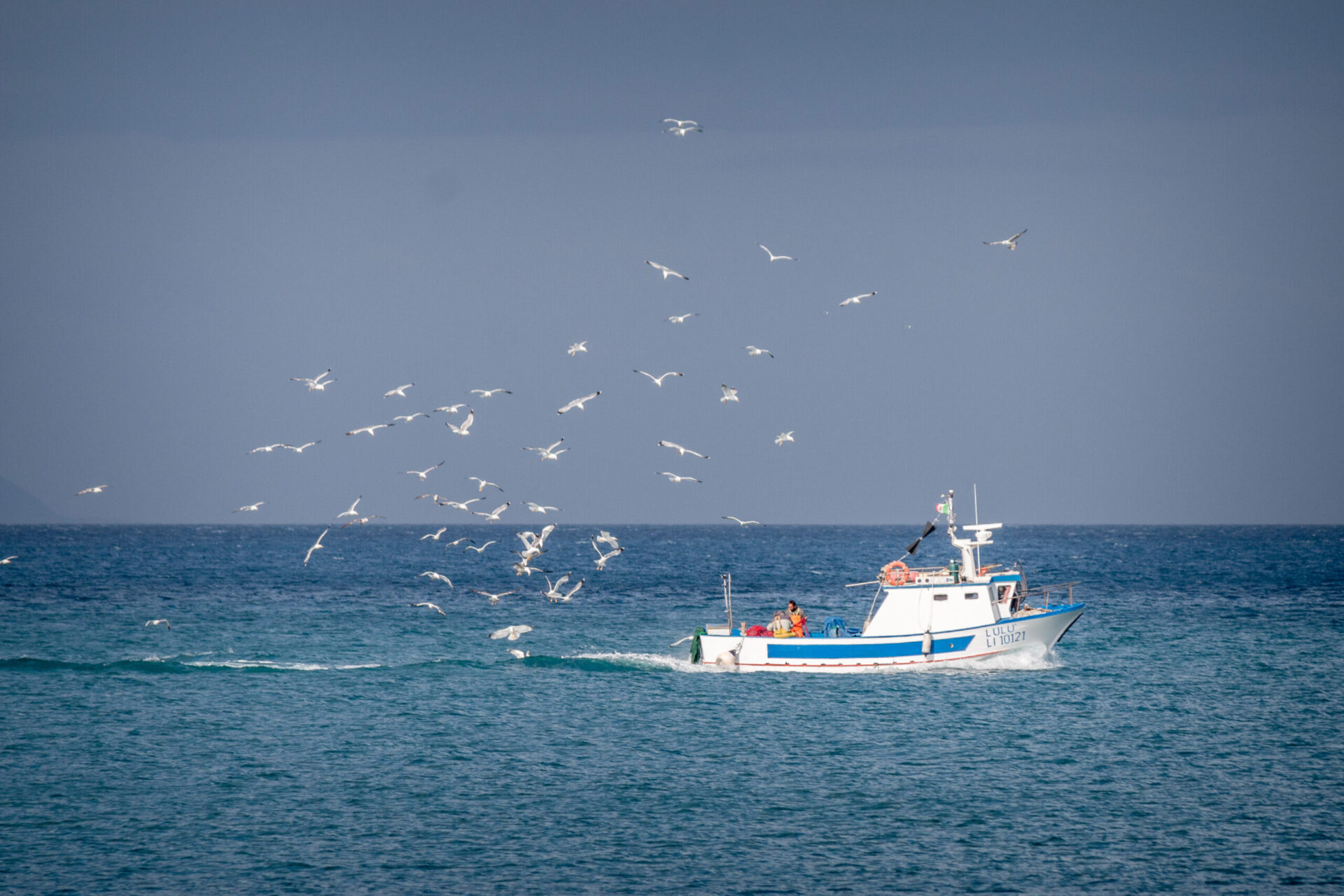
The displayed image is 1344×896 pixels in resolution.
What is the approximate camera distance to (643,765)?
103 feet

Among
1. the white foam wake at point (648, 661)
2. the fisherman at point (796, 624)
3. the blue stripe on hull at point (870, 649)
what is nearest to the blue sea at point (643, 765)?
the white foam wake at point (648, 661)

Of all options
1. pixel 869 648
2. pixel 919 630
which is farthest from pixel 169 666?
pixel 919 630

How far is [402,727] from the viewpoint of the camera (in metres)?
36.3

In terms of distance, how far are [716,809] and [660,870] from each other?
434 cm

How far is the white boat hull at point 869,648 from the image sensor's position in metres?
44.3

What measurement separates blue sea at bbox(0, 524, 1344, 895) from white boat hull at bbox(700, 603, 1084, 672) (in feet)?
1.93

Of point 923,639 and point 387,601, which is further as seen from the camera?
point 387,601

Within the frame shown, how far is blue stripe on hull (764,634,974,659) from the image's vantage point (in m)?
44.2

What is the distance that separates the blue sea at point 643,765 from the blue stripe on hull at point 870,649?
32.3 inches

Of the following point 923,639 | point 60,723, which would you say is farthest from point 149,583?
point 923,639

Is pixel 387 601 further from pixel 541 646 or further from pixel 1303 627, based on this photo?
pixel 1303 627

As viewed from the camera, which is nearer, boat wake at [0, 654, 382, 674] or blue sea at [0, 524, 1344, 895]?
blue sea at [0, 524, 1344, 895]

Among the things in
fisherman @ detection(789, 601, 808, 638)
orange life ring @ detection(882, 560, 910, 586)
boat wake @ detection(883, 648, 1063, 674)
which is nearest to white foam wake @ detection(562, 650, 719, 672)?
fisherman @ detection(789, 601, 808, 638)

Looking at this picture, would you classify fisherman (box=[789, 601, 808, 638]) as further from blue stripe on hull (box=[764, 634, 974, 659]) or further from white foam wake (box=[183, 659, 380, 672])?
white foam wake (box=[183, 659, 380, 672])
